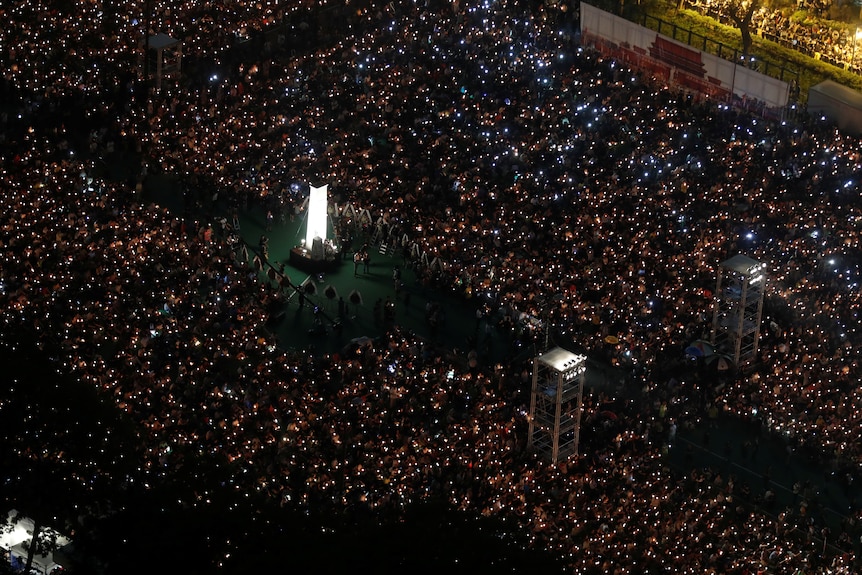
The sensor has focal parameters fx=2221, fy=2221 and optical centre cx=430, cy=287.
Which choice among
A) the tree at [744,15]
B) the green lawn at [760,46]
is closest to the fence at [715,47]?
the green lawn at [760,46]

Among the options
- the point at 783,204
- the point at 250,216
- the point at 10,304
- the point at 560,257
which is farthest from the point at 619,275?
the point at 10,304

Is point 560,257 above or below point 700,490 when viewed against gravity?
above

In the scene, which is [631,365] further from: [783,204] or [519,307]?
[783,204]

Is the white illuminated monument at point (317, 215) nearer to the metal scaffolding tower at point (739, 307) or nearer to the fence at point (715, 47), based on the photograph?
the metal scaffolding tower at point (739, 307)

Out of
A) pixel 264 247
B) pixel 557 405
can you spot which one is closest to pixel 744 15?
pixel 264 247

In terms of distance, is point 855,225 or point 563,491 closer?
point 563,491
